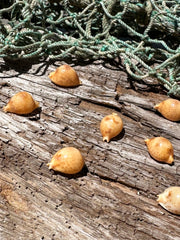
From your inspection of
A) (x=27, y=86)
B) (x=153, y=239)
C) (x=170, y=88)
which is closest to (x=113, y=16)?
(x=170, y=88)

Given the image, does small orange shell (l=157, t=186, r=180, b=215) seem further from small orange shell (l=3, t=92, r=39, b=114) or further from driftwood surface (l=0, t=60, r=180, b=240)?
small orange shell (l=3, t=92, r=39, b=114)

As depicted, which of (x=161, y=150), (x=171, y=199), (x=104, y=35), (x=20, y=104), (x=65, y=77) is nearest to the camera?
(x=171, y=199)

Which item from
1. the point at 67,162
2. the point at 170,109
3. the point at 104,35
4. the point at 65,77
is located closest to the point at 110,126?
the point at 67,162

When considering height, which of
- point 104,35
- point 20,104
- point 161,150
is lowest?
point 161,150

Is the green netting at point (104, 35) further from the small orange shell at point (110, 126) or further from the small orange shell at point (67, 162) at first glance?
the small orange shell at point (67, 162)

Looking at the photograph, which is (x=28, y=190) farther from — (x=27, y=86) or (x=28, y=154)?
(x=27, y=86)

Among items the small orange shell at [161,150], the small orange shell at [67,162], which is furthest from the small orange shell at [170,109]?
the small orange shell at [67,162]

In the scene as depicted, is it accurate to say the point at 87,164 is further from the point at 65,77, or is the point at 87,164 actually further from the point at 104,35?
the point at 104,35

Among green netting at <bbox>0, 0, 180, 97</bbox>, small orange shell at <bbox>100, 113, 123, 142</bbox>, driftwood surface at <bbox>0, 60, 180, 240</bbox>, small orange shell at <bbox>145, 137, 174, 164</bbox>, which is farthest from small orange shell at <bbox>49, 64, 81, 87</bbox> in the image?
small orange shell at <bbox>145, 137, 174, 164</bbox>
